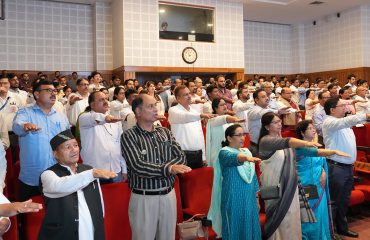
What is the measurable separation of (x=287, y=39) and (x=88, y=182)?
1337 cm

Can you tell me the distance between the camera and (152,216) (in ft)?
8.57

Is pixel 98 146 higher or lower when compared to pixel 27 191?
higher

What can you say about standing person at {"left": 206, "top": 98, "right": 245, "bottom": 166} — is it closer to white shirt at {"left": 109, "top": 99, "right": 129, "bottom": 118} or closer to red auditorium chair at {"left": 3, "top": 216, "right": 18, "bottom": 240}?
white shirt at {"left": 109, "top": 99, "right": 129, "bottom": 118}

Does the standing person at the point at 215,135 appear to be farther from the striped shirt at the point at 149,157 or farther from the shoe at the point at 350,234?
the shoe at the point at 350,234

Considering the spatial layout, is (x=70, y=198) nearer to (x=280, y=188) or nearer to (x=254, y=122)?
(x=280, y=188)

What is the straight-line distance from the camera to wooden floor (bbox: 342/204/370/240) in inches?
161

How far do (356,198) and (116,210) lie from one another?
292cm

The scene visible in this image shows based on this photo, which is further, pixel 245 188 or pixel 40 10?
pixel 40 10

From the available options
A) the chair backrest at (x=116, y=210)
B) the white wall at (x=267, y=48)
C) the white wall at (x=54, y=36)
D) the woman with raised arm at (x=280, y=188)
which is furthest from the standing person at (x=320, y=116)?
the white wall at (x=267, y=48)

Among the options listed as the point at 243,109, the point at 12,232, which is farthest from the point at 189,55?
the point at 12,232

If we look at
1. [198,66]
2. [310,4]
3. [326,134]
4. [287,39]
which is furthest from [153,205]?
[287,39]

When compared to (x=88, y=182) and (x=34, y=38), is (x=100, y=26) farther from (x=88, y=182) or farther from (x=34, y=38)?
(x=88, y=182)

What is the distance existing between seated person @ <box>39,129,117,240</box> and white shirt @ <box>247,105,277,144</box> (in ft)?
9.49

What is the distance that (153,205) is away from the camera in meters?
2.61
